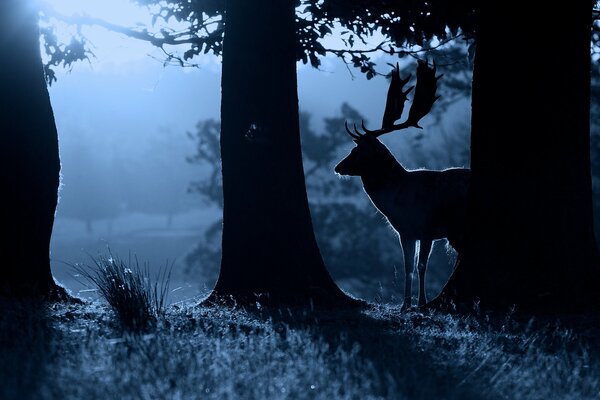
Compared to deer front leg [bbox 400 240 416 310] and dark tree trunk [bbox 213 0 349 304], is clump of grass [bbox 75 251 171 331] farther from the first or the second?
deer front leg [bbox 400 240 416 310]

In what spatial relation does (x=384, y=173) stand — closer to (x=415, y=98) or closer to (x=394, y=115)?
(x=394, y=115)

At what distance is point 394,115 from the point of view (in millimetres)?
12367

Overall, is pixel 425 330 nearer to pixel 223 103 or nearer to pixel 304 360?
pixel 304 360

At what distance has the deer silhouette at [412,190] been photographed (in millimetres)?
12367

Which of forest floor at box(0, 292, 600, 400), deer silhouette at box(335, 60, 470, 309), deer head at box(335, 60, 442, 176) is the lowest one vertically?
forest floor at box(0, 292, 600, 400)

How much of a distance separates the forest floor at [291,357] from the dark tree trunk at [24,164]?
1.73m

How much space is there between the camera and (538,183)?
33.4 ft

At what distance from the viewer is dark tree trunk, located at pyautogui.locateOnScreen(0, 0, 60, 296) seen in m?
11.2

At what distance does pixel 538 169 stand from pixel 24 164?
5596 mm

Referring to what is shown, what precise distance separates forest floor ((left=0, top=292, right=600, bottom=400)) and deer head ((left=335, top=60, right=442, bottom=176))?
345 cm

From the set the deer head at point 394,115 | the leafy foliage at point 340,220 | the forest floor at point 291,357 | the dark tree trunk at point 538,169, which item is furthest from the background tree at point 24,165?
the leafy foliage at point 340,220

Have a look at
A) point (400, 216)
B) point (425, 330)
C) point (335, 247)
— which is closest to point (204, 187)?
point (335, 247)

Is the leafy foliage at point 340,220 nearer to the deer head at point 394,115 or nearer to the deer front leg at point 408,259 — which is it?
the deer head at point 394,115

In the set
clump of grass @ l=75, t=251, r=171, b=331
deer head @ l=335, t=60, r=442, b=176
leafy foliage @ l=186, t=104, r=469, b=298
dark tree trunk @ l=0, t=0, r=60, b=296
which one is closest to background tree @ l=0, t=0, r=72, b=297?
dark tree trunk @ l=0, t=0, r=60, b=296
